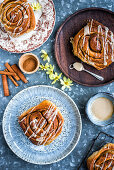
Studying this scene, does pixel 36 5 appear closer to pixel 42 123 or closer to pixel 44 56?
pixel 44 56

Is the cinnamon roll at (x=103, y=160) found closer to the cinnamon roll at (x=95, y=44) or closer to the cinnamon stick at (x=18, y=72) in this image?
the cinnamon roll at (x=95, y=44)

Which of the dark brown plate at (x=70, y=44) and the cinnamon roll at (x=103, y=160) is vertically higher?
the dark brown plate at (x=70, y=44)

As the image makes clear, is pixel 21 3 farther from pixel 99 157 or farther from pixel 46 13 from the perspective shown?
pixel 99 157

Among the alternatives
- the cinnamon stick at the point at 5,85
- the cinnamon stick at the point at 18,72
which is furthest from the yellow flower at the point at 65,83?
the cinnamon stick at the point at 5,85

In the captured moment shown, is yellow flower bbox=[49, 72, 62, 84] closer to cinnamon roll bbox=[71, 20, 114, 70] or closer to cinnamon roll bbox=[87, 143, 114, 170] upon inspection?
cinnamon roll bbox=[71, 20, 114, 70]

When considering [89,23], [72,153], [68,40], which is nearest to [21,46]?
[68,40]

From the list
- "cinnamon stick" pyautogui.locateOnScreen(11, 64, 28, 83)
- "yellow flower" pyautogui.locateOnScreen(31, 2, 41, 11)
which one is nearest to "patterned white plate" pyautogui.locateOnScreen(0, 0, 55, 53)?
"yellow flower" pyautogui.locateOnScreen(31, 2, 41, 11)
